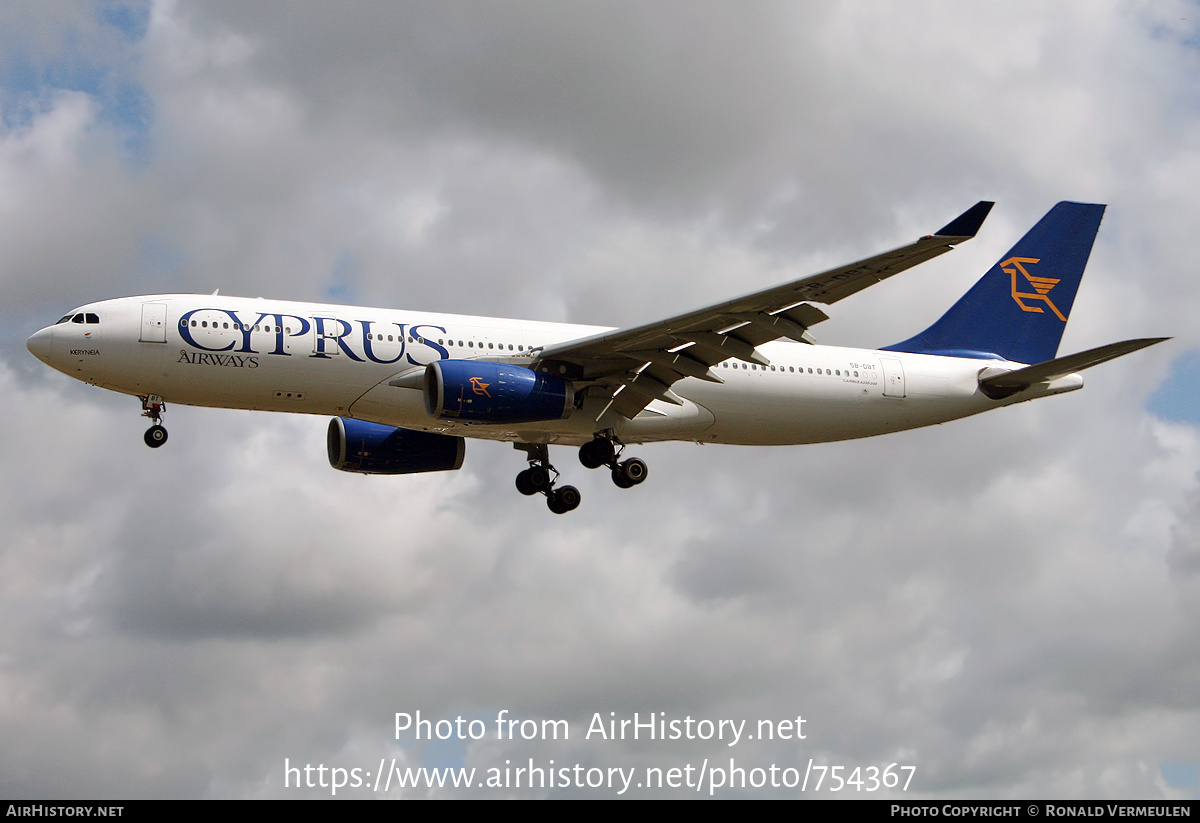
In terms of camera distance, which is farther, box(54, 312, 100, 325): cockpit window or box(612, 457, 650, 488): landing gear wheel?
box(612, 457, 650, 488): landing gear wheel

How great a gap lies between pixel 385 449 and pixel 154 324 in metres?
9.03

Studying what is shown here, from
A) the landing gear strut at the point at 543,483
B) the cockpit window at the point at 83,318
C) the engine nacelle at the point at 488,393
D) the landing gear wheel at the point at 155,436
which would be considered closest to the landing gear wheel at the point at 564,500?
the landing gear strut at the point at 543,483

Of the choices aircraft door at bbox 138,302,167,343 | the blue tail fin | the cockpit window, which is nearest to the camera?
aircraft door at bbox 138,302,167,343

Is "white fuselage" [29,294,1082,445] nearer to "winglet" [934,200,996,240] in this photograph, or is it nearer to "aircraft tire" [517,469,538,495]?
"aircraft tire" [517,469,538,495]

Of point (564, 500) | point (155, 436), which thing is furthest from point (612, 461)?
point (155, 436)

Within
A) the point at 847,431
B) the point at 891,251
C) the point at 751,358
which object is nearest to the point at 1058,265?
the point at 847,431

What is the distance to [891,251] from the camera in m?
A: 24.7

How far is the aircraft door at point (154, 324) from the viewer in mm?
30516

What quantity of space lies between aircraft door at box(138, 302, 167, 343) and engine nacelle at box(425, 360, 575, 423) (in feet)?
21.3

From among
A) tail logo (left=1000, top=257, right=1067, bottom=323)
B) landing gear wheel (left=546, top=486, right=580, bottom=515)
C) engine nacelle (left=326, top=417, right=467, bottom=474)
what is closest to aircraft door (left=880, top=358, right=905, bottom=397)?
tail logo (left=1000, top=257, right=1067, bottom=323)

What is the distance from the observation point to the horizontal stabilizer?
2927 centimetres

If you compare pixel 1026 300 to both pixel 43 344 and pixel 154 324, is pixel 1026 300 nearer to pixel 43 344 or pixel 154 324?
pixel 154 324

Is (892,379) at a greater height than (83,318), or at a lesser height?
lesser

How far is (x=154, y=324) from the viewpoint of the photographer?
3064 cm
